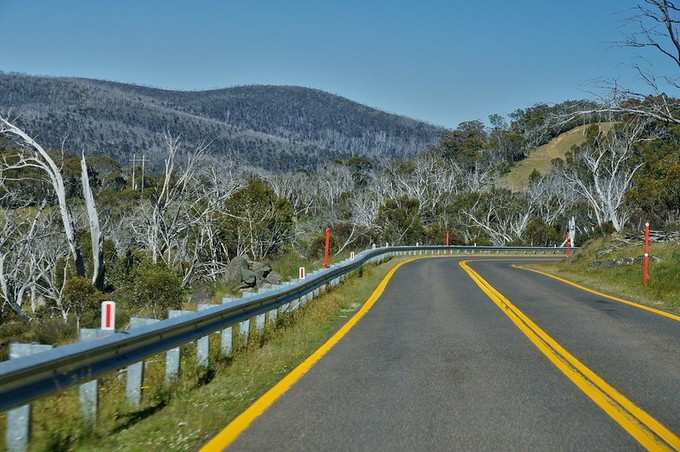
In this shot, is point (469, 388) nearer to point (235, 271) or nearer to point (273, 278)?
point (273, 278)

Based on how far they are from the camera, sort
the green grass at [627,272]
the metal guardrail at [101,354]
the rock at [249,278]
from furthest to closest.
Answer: the rock at [249,278]
the green grass at [627,272]
the metal guardrail at [101,354]

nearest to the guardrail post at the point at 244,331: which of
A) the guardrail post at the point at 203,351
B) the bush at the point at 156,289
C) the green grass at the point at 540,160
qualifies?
the guardrail post at the point at 203,351

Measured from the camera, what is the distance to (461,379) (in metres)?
8.13

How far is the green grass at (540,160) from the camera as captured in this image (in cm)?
13825

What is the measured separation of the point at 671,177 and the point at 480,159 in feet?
324

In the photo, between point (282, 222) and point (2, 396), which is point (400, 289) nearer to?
point (2, 396)

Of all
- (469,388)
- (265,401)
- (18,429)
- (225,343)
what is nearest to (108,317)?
(265,401)

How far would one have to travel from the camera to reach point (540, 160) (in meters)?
155

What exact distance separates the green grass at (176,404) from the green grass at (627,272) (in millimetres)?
9820

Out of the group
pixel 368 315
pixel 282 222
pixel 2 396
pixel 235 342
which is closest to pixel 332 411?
pixel 2 396

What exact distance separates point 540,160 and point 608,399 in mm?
153531

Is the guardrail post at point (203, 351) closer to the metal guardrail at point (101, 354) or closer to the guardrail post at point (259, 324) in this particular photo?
the metal guardrail at point (101, 354)

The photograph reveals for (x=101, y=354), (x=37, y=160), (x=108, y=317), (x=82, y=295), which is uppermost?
(x=37, y=160)

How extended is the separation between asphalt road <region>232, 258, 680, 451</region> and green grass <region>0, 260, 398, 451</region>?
423 mm
